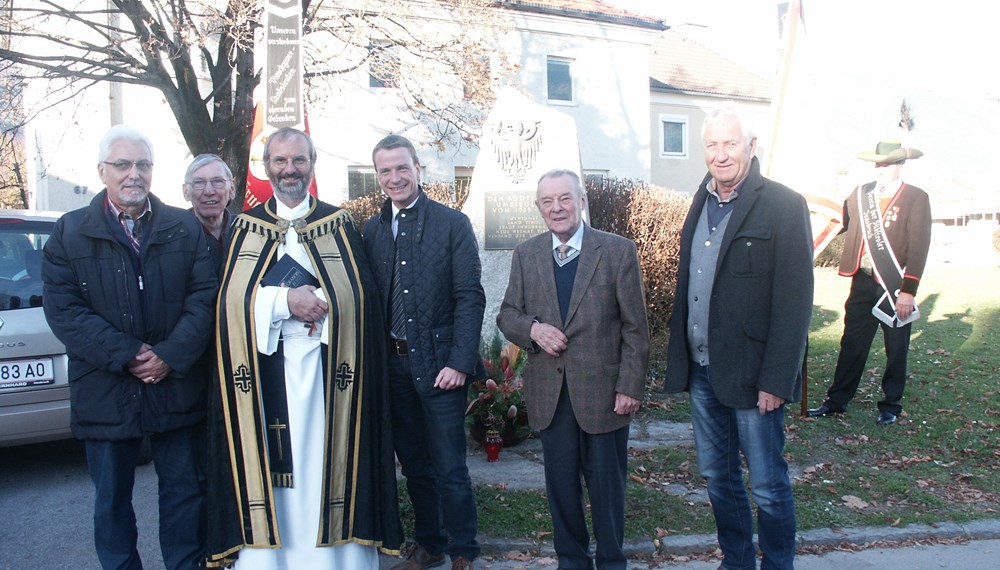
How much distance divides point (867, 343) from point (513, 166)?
3.29 metres

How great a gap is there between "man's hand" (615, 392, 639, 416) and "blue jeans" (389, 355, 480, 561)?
0.75m

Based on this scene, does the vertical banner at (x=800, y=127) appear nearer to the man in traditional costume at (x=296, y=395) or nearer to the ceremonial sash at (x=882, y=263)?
the ceremonial sash at (x=882, y=263)

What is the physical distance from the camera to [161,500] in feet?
10.9

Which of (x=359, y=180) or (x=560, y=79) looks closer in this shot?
(x=359, y=180)

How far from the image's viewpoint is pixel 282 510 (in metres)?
3.36

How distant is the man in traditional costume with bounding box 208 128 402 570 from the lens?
326 centimetres

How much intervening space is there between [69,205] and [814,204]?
1912 centimetres

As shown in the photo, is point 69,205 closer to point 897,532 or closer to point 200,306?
point 200,306

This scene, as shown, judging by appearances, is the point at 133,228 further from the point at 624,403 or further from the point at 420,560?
the point at 624,403

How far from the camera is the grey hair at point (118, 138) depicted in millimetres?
3240

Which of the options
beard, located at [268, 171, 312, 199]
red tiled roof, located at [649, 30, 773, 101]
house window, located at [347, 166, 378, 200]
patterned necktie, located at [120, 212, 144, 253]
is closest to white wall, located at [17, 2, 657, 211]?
house window, located at [347, 166, 378, 200]

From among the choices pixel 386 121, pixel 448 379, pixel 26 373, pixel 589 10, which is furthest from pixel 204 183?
pixel 589 10

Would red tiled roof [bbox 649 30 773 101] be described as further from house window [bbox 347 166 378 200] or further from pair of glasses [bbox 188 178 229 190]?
pair of glasses [bbox 188 178 229 190]

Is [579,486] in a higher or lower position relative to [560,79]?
lower
